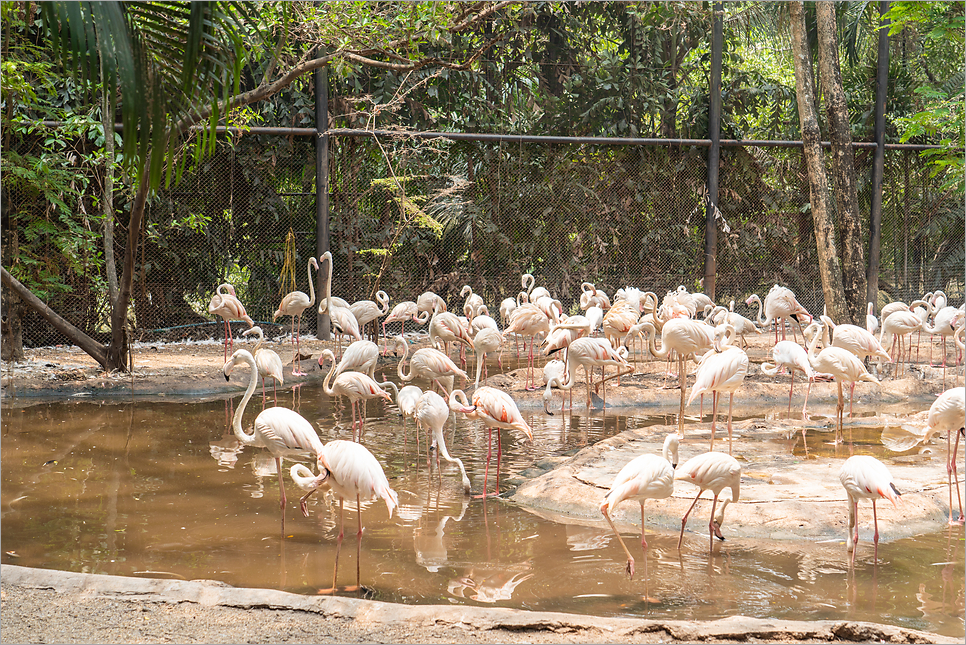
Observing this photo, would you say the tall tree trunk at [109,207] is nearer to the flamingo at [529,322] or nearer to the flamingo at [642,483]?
the flamingo at [529,322]

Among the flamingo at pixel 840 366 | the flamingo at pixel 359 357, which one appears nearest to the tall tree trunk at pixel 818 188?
the flamingo at pixel 840 366

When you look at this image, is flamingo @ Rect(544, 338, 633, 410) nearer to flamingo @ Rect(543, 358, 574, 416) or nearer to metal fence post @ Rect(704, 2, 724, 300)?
flamingo @ Rect(543, 358, 574, 416)

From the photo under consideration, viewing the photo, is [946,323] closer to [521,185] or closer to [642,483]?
[521,185]

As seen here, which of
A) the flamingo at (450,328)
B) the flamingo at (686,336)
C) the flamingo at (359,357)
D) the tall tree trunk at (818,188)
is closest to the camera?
the flamingo at (686,336)

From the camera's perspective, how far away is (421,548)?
3.97 metres

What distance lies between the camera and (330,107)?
10.8m

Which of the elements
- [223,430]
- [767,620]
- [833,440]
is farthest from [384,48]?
[767,620]

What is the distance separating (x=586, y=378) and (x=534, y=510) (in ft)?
10.8

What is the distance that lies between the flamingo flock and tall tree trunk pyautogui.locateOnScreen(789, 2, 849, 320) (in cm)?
42

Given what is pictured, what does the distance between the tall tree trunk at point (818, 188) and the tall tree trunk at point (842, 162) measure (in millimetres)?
172

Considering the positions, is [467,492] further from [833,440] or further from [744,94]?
[744,94]

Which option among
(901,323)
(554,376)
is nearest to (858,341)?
(901,323)

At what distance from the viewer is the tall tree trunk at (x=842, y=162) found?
29.0 ft

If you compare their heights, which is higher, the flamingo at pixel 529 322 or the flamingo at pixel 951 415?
the flamingo at pixel 529 322
